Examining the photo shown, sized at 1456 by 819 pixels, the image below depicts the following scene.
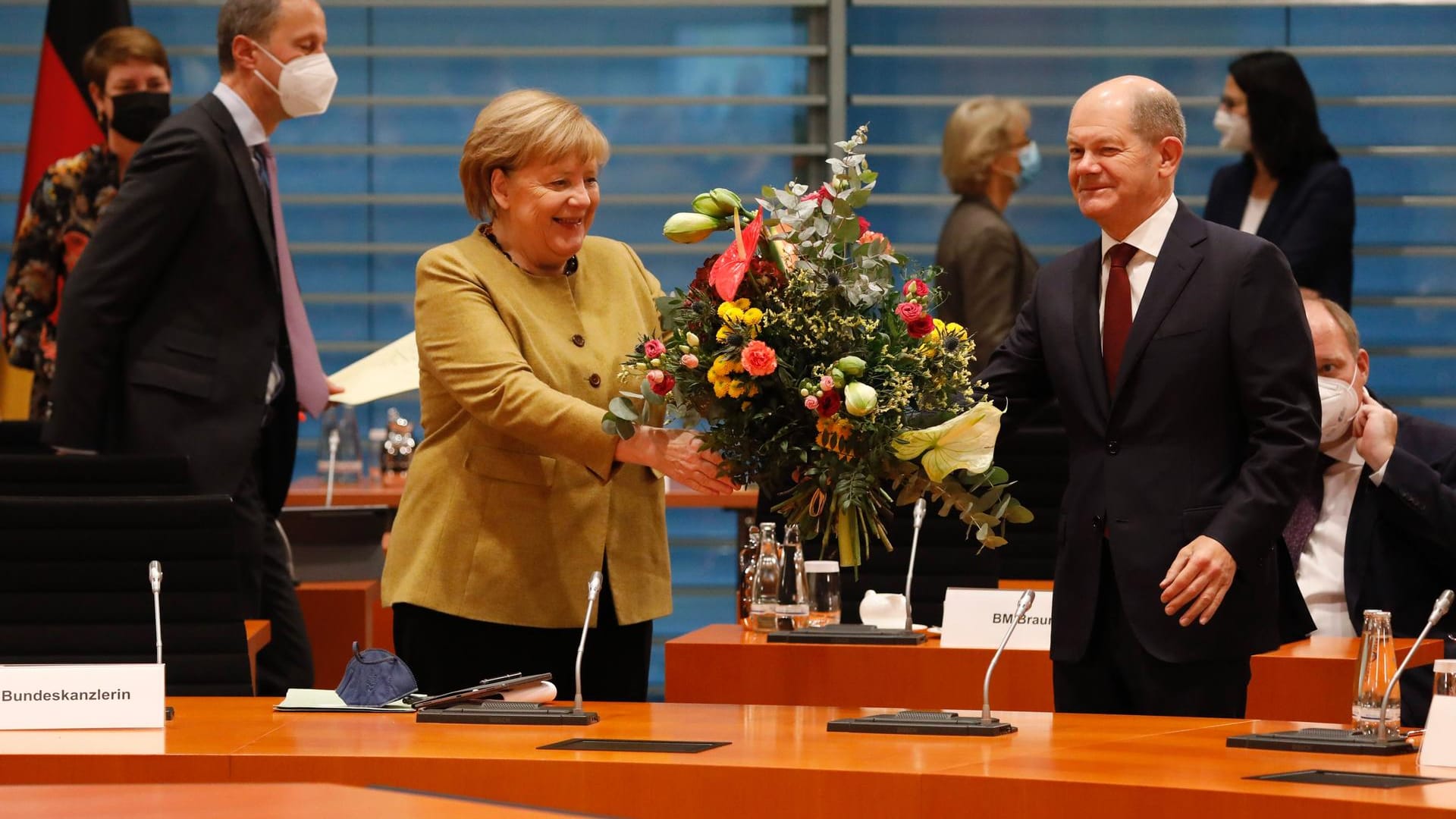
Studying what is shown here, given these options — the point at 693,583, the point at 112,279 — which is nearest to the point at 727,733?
the point at 112,279

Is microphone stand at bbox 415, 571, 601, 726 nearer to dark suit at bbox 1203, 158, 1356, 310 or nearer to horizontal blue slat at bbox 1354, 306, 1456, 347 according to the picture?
dark suit at bbox 1203, 158, 1356, 310

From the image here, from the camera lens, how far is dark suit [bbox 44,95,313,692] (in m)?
4.26

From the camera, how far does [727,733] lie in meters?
2.80

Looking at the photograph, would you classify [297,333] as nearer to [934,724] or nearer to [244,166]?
[244,166]

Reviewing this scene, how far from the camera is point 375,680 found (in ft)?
10.3

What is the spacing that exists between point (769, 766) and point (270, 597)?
2399mm

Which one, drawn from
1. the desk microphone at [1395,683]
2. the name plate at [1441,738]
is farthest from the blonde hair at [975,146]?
the name plate at [1441,738]

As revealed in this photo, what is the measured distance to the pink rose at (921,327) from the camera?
301 cm

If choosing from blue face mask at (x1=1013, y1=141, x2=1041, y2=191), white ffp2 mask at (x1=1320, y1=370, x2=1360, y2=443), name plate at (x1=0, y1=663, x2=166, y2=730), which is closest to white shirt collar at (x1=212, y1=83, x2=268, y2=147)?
name plate at (x1=0, y1=663, x2=166, y2=730)

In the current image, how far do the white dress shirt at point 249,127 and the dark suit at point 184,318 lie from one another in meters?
0.03

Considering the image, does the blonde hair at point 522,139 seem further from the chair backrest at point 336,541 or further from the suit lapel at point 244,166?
the chair backrest at point 336,541

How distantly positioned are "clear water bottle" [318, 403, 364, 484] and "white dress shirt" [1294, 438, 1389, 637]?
3.46 meters

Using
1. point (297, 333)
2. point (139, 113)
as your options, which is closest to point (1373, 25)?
point (139, 113)

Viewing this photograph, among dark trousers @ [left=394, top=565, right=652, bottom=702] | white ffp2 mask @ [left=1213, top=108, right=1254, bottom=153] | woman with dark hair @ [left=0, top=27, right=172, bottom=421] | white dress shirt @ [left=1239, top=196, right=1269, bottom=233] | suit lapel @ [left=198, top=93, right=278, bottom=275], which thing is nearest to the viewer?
dark trousers @ [left=394, top=565, right=652, bottom=702]
